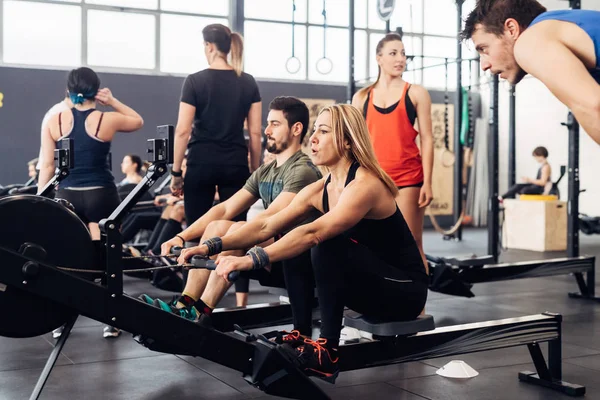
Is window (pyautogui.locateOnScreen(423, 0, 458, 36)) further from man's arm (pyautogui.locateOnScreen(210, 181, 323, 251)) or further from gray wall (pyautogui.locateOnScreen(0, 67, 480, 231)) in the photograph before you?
man's arm (pyautogui.locateOnScreen(210, 181, 323, 251))

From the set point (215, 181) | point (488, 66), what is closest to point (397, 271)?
point (488, 66)

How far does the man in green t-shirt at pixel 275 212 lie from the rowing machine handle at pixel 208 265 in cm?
38

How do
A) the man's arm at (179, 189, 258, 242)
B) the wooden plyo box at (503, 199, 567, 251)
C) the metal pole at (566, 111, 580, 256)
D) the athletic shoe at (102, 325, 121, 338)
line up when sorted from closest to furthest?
the man's arm at (179, 189, 258, 242) → the athletic shoe at (102, 325, 121, 338) → the metal pole at (566, 111, 580, 256) → the wooden plyo box at (503, 199, 567, 251)

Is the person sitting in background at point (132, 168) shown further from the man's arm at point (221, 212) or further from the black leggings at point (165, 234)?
the man's arm at point (221, 212)

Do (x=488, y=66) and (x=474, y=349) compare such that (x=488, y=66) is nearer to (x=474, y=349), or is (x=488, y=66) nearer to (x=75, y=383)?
(x=474, y=349)

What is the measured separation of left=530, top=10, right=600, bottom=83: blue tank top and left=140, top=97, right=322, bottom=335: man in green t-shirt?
1.25 m

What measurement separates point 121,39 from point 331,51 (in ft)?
10.6

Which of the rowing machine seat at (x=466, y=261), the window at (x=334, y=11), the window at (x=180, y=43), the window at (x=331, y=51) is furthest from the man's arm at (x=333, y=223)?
the window at (x=334, y=11)

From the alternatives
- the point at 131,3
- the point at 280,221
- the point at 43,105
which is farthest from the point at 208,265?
the point at 131,3

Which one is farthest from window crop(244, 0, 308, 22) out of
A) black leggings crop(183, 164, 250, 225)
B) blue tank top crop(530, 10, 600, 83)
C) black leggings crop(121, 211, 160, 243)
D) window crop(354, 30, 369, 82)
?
blue tank top crop(530, 10, 600, 83)

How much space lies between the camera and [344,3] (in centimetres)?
1128

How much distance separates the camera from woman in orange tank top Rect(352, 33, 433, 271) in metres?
3.50

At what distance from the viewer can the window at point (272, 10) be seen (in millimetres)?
10727

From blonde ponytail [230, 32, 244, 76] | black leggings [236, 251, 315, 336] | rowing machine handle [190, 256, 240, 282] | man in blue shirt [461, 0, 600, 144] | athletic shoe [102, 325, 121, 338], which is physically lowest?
athletic shoe [102, 325, 121, 338]
